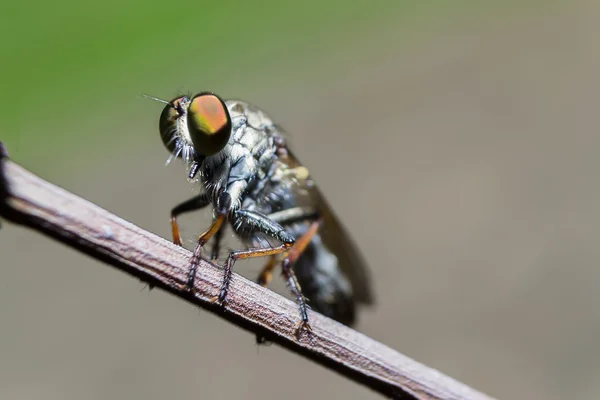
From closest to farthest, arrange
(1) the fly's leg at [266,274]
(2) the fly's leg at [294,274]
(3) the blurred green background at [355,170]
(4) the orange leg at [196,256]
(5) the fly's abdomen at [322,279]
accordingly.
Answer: (4) the orange leg at [196,256] < (2) the fly's leg at [294,274] < (1) the fly's leg at [266,274] < (5) the fly's abdomen at [322,279] < (3) the blurred green background at [355,170]

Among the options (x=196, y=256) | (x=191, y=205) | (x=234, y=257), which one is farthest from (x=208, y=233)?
(x=191, y=205)

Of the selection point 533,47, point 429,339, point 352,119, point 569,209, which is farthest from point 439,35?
point 429,339

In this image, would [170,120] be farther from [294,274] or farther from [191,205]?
[294,274]

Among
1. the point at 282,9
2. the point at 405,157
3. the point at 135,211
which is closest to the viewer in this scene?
the point at 135,211

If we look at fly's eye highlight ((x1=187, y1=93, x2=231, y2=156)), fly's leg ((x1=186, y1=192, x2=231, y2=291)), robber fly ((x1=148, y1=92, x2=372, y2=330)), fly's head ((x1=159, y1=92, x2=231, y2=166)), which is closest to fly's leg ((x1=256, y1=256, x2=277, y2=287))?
robber fly ((x1=148, y1=92, x2=372, y2=330))

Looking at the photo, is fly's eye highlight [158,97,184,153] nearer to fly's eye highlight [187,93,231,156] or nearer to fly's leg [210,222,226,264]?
fly's eye highlight [187,93,231,156]

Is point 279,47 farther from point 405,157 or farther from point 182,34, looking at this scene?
point 405,157

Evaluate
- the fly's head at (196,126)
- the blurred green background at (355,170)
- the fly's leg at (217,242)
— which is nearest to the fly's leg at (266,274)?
the fly's leg at (217,242)

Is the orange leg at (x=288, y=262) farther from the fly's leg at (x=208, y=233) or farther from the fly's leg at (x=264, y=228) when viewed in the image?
the fly's leg at (x=208, y=233)
